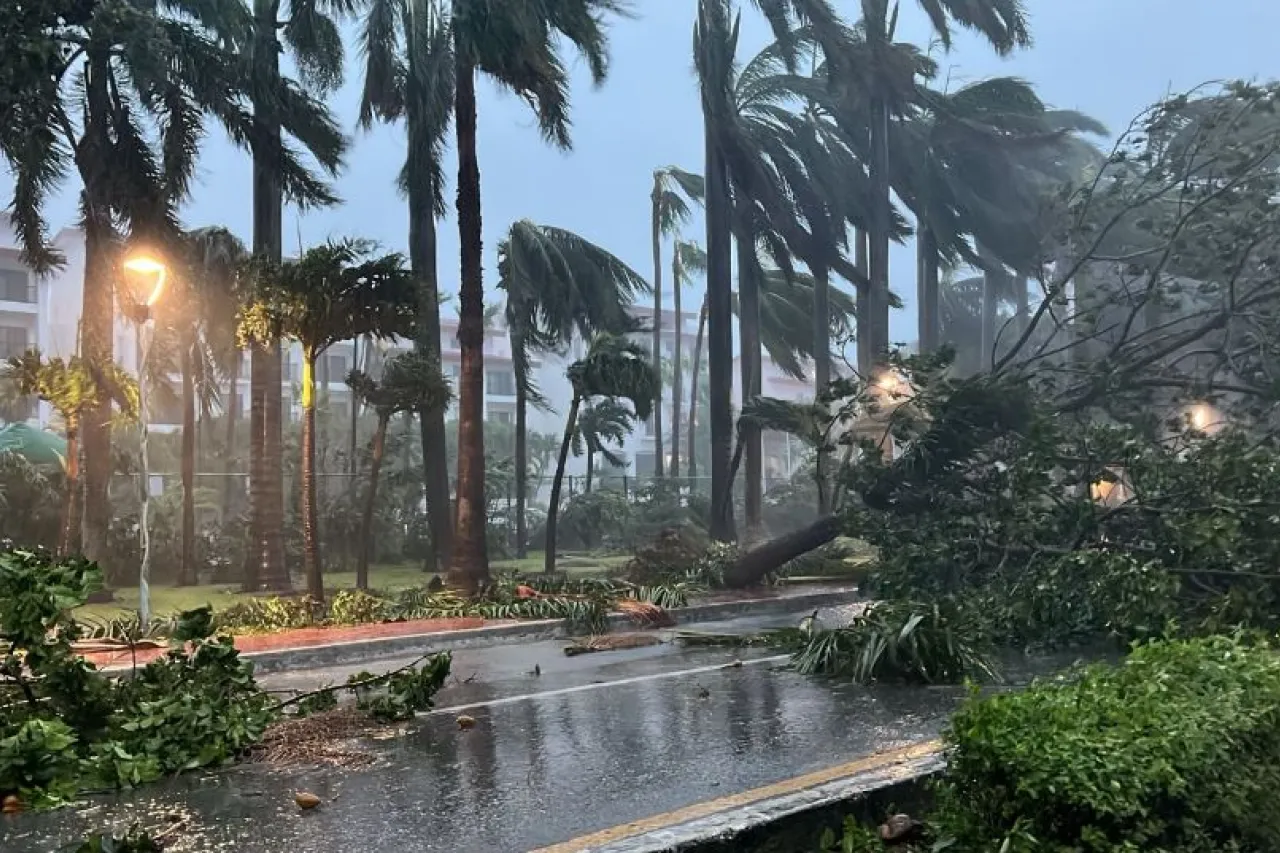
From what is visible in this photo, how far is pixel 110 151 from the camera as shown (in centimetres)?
1550

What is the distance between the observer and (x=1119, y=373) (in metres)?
14.6

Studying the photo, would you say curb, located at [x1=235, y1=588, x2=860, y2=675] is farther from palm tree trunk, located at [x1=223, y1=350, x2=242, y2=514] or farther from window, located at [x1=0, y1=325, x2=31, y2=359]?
window, located at [x1=0, y1=325, x2=31, y2=359]

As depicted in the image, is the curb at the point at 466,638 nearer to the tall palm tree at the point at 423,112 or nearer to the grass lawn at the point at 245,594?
the grass lawn at the point at 245,594

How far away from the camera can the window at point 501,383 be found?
2721 inches

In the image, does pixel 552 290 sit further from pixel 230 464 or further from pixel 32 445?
pixel 32 445

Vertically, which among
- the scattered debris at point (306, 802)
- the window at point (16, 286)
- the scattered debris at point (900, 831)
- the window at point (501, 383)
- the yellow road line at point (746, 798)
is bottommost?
the scattered debris at point (306, 802)

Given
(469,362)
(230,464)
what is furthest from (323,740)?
(230,464)

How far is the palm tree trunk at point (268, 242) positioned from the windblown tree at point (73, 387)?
2.35 m

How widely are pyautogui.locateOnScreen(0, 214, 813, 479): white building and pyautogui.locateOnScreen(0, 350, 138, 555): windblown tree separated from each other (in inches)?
184

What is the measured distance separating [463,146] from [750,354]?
14642 mm

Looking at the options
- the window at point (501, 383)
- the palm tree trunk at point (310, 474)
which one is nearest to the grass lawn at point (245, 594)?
the palm tree trunk at point (310, 474)

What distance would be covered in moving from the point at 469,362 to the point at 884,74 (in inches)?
689

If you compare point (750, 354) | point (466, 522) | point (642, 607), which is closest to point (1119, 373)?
point (642, 607)

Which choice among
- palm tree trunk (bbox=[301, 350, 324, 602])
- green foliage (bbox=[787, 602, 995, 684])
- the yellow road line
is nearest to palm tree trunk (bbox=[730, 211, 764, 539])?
palm tree trunk (bbox=[301, 350, 324, 602])
